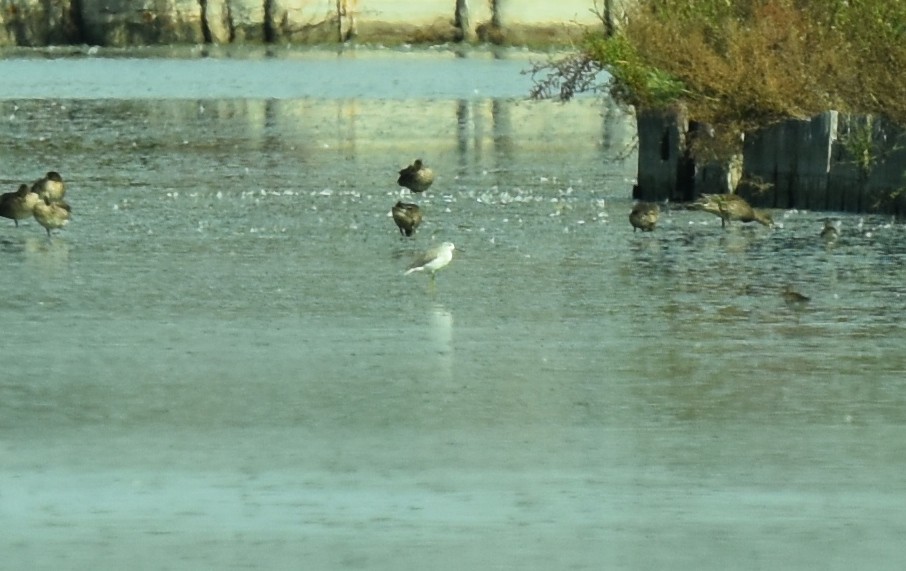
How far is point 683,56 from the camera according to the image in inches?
712

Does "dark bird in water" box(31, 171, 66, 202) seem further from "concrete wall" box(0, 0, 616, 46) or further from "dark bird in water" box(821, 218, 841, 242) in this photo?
"concrete wall" box(0, 0, 616, 46)

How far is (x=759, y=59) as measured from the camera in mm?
17594

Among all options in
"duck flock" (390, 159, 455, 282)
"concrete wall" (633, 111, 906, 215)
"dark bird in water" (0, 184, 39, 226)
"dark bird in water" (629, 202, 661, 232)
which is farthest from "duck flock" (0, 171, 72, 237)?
"concrete wall" (633, 111, 906, 215)

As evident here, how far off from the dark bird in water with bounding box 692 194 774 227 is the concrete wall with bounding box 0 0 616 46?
34.6 meters

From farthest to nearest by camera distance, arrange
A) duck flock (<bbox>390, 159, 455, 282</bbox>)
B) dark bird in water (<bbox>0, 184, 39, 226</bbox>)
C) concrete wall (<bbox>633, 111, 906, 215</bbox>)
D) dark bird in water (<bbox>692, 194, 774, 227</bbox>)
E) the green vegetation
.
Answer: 1. the green vegetation
2. concrete wall (<bbox>633, 111, 906, 215</bbox>)
3. dark bird in water (<bbox>0, 184, 39, 226</bbox>)
4. dark bird in water (<bbox>692, 194, 774, 227</bbox>)
5. duck flock (<bbox>390, 159, 455, 282</bbox>)

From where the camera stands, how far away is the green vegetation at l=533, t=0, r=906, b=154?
1748 cm

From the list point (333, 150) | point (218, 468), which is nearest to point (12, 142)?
point (333, 150)

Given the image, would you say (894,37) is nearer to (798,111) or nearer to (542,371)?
(798,111)

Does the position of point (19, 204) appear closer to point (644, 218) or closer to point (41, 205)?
point (41, 205)

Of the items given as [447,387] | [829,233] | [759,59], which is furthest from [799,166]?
[447,387]

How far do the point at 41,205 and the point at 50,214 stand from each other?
0.34 metres

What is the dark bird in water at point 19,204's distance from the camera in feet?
54.1

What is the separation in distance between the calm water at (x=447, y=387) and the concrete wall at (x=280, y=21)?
32.4 m

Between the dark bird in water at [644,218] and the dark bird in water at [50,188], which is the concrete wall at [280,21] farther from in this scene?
the dark bird in water at [644,218]
